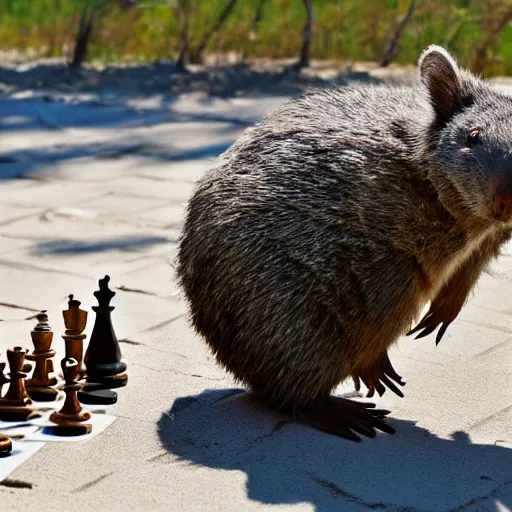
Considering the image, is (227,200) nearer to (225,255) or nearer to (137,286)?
(225,255)

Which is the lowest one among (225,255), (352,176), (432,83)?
(225,255)

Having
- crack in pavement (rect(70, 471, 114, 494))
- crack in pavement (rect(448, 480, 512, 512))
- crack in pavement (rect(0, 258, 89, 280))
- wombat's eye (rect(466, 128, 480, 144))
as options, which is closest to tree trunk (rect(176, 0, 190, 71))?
crack in pavement (rect(0, 258, 89, 280))

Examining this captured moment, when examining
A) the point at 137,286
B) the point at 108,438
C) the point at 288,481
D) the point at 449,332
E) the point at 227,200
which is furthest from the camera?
the point at 137,286

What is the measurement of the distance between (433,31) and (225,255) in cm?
764

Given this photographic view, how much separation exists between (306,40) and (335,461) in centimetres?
736

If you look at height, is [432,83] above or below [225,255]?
above

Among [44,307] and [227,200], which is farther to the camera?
[44,307]

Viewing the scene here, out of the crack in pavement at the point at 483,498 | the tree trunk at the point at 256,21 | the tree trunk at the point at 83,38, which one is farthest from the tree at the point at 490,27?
the crack in pavement at the point at 483,498

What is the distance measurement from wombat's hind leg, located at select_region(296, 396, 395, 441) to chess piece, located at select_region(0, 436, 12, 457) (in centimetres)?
106

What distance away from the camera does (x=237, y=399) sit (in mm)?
4438

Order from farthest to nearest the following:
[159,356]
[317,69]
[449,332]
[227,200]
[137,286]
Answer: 1. [317,69]
2. [137,286]
3. [449,332]
4. [159,356]
5. [227,200]

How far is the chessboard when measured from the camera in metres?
3.98

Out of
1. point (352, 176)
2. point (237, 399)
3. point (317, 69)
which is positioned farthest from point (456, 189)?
point (317, 69)

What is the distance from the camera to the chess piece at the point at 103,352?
4383 millimetres
